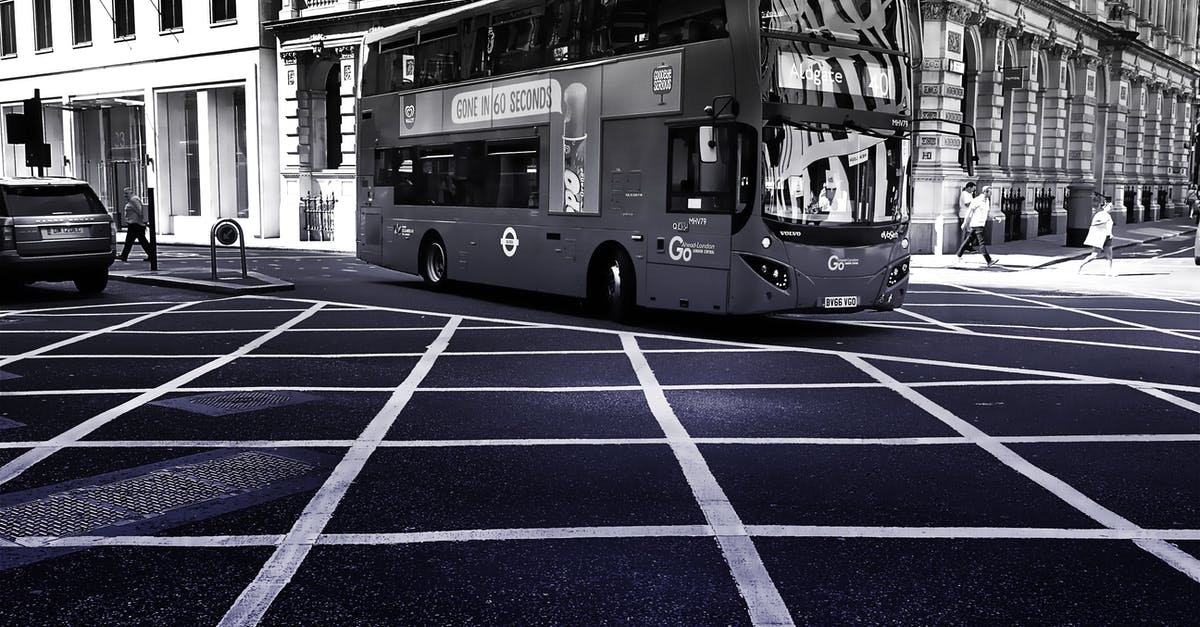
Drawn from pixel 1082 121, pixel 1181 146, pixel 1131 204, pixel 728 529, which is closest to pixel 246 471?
pixel 728 529

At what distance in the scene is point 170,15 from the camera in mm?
35688

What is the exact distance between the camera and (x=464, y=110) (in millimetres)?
16031

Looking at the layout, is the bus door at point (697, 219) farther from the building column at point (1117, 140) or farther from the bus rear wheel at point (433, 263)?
the building column at point (1117, 140)

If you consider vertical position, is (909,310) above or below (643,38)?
below

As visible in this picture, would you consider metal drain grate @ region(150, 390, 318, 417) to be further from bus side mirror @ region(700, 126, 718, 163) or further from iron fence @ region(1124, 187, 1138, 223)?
iron fence @ region(1124, 187, 1138, 223)

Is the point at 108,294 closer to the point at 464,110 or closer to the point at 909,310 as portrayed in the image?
the point at 464,110

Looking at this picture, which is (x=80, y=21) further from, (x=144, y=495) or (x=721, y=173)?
(x=144, y=495)

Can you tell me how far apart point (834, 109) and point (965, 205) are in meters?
15.2

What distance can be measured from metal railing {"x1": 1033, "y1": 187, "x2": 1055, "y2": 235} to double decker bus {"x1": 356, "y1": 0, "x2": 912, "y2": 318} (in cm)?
2412

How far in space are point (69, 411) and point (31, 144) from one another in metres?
13.5

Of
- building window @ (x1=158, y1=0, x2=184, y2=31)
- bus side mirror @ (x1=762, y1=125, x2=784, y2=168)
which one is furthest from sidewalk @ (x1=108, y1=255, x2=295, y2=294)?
building window @ (x1=158, y1=0, x2=184, y2=31)

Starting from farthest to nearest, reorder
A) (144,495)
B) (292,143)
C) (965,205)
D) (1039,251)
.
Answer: (292,143)
(1039,251)
(965,205)
(144,495)

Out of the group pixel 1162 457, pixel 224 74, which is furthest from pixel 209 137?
pixel 1162 457

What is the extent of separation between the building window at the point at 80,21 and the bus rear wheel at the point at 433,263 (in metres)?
27.0
